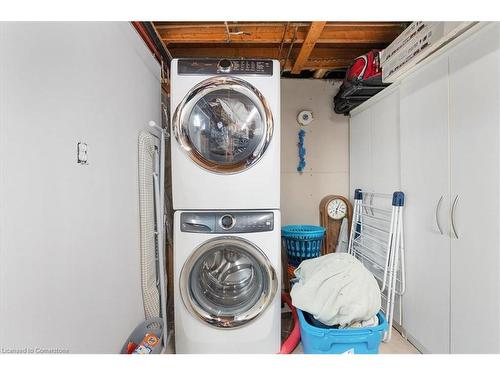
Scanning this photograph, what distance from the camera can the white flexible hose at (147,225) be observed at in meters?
1.71

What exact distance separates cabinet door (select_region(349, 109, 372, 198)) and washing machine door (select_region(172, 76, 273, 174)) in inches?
53.0

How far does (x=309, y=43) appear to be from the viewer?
2090mm

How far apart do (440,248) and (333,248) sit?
4.80ft

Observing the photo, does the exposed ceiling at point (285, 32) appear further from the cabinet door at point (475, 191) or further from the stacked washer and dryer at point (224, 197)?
the cabinet door at point (475, 191)

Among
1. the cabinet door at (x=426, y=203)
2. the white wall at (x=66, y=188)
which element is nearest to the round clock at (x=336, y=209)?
the cabinet door at (x=426, y=203)

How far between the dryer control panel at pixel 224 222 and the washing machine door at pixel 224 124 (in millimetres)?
A: 301

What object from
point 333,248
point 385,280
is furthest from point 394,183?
point 333,248

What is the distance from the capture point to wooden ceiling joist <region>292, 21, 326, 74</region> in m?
1.84

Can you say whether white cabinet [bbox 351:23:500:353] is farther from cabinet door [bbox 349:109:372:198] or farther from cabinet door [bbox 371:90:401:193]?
cabinet door [bbox 349:109:372:198]

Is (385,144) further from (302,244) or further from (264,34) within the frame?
(264,34)

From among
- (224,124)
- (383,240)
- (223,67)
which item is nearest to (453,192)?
(383,240)

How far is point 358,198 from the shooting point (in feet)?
8.70

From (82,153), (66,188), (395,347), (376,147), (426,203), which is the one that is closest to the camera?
(66,188)

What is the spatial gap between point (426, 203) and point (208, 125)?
1.55 metres
